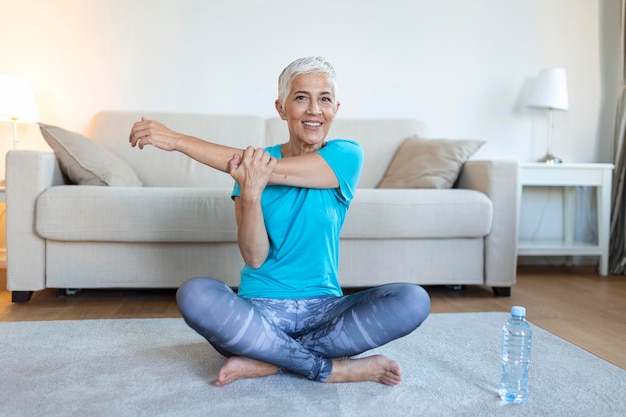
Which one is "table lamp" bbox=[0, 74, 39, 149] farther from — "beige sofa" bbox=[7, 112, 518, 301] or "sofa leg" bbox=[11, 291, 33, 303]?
"sofa leg" bbox=[11, 291, 33, 303]

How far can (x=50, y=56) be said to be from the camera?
135 inches

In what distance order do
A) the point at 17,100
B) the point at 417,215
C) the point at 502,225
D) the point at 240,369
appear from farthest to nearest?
the point at 17,100, the point at 502,225, the point at 417,215, the point at 240,369

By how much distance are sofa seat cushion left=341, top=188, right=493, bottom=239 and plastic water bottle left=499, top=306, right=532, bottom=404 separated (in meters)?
1.04

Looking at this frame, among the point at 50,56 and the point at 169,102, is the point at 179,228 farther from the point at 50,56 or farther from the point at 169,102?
the point at 50,56

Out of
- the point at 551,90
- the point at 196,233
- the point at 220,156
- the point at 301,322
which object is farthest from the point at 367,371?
the point at 551,90

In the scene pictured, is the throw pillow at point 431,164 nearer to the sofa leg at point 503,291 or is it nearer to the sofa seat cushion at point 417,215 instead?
the sofa seat cushion at point 417,215

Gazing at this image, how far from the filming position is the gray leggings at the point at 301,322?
4.39 ft

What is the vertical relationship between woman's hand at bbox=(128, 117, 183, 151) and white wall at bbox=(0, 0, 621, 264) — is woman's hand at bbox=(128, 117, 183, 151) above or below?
below

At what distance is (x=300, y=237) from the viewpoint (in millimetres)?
1537

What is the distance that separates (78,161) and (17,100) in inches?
32.1

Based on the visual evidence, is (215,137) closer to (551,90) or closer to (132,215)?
(132,215)

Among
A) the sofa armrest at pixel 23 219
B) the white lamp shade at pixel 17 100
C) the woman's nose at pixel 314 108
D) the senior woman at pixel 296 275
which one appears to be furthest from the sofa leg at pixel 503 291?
the white lamp shade at pixel 17 100

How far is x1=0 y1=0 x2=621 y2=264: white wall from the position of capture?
3.46m

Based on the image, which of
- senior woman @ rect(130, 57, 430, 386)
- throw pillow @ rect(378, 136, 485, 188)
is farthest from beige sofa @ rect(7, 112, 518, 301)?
senior woman @ rect(130, 57, 430, 386)
